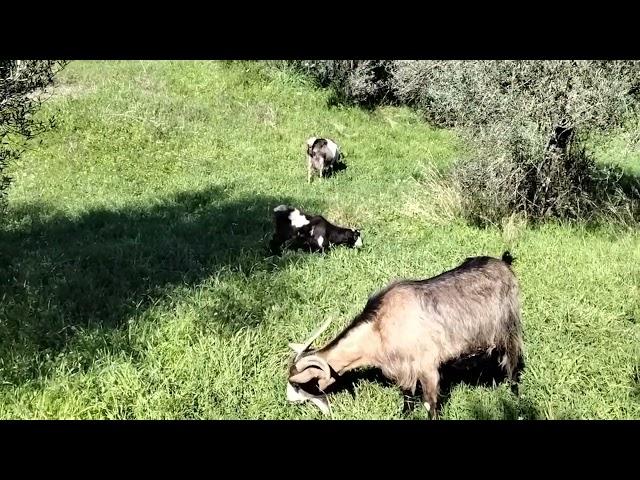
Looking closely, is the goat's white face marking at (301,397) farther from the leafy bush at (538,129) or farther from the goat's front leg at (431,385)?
the leafy bush at (538,129)

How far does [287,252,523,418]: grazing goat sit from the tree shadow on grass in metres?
1.18

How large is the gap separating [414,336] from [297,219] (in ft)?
12.5

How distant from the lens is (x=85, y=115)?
1490cm

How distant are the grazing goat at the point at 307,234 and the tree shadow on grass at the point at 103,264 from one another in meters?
0.33

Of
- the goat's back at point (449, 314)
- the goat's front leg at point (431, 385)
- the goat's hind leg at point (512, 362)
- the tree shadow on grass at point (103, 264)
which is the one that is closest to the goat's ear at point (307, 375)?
the goat's back at point (449, 314)

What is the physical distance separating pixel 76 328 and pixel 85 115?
438 inches

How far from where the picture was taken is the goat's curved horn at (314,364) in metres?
4.62

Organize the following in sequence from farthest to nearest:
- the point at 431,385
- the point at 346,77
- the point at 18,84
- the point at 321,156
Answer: the point at 346,77, the point at 321,156, the point at 18,84, the point at 431,385

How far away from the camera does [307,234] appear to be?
802cm

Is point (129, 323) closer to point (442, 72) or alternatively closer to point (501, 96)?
point (501, 96)

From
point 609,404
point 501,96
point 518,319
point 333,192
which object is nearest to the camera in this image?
point 609,404

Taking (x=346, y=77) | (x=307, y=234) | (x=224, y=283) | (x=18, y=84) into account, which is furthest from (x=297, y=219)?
(x=346, y=77)

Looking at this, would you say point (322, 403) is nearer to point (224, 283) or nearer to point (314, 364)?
point (314, 364)
